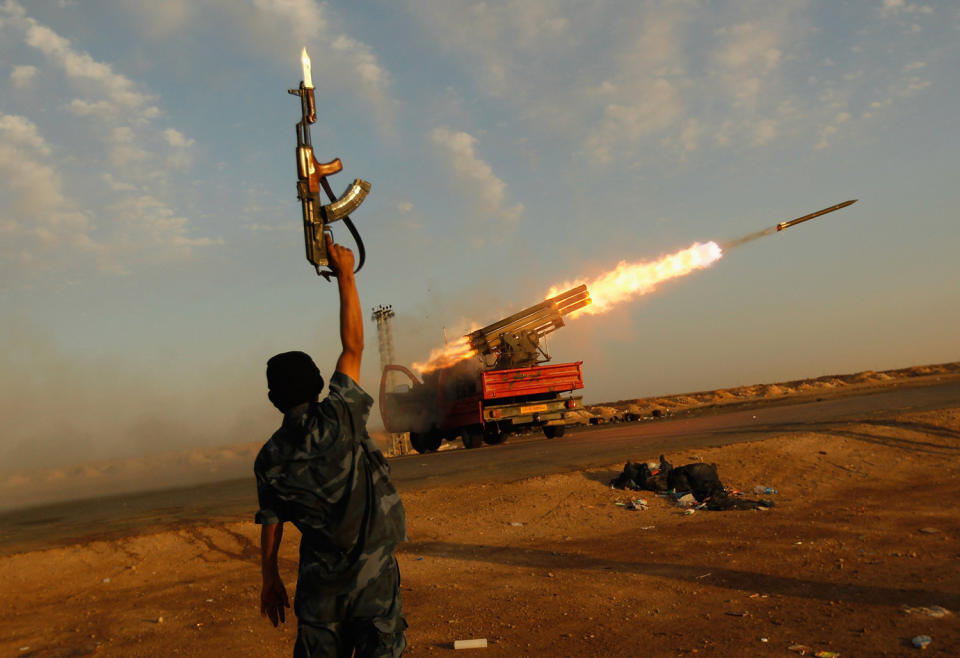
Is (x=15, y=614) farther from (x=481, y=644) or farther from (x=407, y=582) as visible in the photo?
(x=481, y=644)

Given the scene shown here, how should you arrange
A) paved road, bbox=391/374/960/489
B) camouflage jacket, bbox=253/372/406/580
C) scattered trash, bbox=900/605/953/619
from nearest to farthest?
camouflage jacket, bbox=253/372/406/580, scattered trash, bbox=900/605/953/619, paved road, bbox=391/374/960/489

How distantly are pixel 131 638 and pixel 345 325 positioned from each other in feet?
16.4

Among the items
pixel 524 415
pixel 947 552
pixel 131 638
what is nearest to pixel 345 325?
pixel 131 638

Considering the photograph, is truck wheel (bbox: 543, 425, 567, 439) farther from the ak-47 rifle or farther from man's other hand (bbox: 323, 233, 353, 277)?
man's other hand (bbox: 323, 233, 353, 277)

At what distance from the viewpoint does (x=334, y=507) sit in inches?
97.2

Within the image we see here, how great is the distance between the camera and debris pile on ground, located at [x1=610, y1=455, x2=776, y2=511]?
382 inches

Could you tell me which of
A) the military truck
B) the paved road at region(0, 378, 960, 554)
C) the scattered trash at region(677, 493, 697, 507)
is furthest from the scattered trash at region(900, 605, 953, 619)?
the military truck

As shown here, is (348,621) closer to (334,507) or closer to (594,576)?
(334,507)

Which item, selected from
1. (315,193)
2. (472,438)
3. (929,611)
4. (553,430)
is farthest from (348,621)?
(553,430)

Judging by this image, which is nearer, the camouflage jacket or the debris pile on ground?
the camouflage jacket

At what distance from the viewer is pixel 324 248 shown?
2746 millimetres

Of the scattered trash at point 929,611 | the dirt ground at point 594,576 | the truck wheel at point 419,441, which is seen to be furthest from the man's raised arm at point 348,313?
the truck wheel at point 419,441

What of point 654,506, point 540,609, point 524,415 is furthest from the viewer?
point 524,415

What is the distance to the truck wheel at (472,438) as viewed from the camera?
19.7 metres
